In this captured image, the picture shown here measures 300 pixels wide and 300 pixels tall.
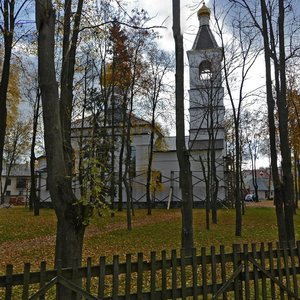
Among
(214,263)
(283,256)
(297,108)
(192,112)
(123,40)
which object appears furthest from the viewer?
(192,112)

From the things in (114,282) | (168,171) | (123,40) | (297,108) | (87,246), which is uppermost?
(123,40)

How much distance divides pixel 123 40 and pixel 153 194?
19.4m

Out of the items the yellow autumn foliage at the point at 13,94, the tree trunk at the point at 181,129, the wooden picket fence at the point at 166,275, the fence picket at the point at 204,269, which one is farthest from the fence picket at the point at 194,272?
the yellow autumn foliage at the point at 13,94

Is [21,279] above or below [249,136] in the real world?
below

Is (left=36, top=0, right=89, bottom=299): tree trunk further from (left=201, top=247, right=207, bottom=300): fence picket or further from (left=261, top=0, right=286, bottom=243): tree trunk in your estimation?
(left=261, top=0, right=286, bottom=243): tree trunk

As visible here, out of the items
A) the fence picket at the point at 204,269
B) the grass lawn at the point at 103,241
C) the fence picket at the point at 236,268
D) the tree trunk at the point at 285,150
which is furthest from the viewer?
the grass lawn at the point at 103,241

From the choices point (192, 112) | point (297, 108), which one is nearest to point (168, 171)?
point (192, 112)

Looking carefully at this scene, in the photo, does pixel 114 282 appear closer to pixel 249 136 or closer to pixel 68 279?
pixel 68 279

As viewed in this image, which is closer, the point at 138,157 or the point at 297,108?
the point at 297,108

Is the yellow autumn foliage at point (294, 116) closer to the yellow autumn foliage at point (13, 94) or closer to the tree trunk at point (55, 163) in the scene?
the yellow autumn foliage at point (13, 94)

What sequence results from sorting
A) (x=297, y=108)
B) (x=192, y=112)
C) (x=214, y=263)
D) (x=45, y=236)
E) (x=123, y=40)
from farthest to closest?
1. (x=192, y=112)
2. (x=297, y=108)
3. (x=123, y=40)
4. (x=45, y=236)
5. (x=214, y=263)

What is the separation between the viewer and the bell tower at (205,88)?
18312mm

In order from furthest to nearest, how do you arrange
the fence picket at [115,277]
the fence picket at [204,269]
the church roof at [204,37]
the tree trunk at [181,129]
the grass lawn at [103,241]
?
the church roof at [204,37] < the grass lawn at [103,241] < the tree trunk at [181,129] < the fence picket at [204,269] < the fence picket at [115,277]

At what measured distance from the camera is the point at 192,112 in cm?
3397
